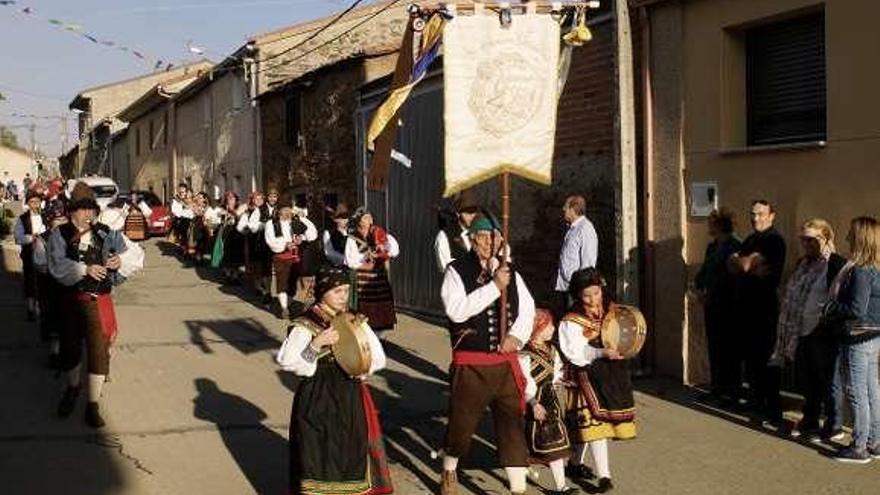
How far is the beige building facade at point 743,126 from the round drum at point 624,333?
2.59 metres

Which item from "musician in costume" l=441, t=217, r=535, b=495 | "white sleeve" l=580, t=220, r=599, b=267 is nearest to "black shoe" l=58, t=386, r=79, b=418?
"musician in costume" l=441, t=217, r=535, b=495

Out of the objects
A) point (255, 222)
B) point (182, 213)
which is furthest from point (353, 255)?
point (182, 213)

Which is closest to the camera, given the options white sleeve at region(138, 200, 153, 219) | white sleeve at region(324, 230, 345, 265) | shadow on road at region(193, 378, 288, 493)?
shadow on road at region(193, 378, 288, 493)

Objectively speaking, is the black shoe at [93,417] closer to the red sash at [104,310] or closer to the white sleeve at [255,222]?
the red sash at [104,310]

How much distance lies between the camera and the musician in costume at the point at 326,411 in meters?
5.22

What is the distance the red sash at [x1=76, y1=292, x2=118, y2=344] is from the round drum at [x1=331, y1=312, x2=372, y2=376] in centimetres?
321

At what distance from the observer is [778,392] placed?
771cm

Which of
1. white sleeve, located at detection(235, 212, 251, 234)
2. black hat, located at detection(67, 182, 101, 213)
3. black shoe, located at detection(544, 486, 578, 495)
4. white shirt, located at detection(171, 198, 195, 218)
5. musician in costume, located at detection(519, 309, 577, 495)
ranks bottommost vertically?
black shoe, located at detection(544, 486, 578, 495)

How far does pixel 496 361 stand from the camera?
5.61 meters

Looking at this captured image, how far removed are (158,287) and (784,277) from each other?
1269 centimetres

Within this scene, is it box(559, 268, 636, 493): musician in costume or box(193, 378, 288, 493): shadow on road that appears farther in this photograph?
box(193, 378, 288, 493): shadow on road

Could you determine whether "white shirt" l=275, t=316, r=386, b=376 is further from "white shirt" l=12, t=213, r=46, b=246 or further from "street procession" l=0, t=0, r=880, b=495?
"white shirt" l=12, t=213, r=46, b=246

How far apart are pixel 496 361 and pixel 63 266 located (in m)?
3.79

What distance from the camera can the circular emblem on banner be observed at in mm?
6191
